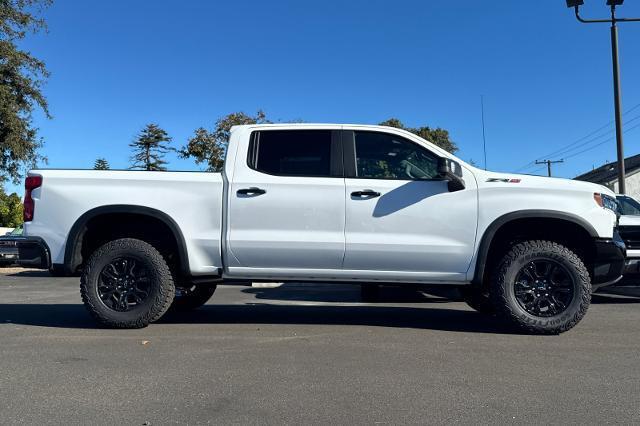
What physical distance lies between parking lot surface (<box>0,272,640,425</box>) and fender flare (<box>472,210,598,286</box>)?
0.73 meters

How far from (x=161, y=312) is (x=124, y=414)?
2.53 metres

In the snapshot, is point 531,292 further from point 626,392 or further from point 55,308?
point 55,308

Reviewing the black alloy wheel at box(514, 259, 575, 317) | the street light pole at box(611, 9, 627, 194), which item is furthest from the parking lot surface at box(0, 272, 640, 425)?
the street light pole at box(611, 9, 627, 194)

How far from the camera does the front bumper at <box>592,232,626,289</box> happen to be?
5691 mm

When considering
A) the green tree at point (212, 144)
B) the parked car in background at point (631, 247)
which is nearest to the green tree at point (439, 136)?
the green tree at point (212, 144)

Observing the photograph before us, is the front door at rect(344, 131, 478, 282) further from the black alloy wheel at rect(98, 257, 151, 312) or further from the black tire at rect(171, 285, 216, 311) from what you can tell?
the black tire at rect(171, 285, 216, 311)

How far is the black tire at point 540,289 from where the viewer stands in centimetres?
562

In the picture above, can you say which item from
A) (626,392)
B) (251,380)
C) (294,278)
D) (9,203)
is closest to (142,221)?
(294,278)

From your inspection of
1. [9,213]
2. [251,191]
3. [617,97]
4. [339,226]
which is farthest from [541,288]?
[9,213]

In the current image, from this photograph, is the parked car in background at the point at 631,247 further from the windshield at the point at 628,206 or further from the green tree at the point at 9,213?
the green tree at the point at 9,213

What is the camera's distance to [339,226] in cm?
579

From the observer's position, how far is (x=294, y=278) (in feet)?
19.4

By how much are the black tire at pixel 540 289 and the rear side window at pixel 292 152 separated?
217 cm

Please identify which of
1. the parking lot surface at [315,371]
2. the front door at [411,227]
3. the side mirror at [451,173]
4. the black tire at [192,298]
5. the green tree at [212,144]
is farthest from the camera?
the green tree at [212,144]
